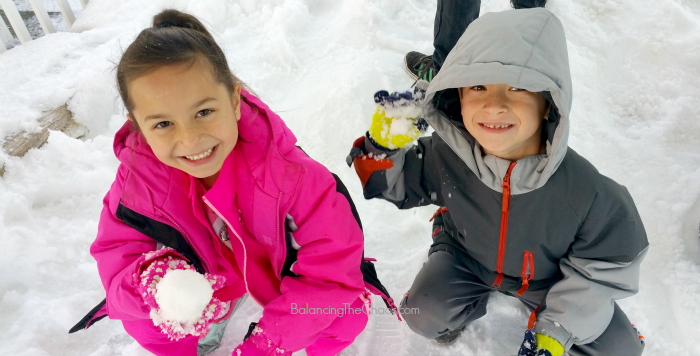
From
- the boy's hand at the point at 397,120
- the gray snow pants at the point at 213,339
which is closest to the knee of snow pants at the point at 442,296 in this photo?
the boy's hand at the point at 397,120

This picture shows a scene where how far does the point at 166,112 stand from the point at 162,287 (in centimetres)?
49

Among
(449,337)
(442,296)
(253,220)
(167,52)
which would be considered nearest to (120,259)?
(253,220)

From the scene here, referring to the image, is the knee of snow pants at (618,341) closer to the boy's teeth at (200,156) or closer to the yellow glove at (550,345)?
the yellow glove at (550,345)

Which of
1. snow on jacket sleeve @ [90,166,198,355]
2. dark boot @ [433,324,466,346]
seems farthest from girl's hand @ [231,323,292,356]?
dark boot @ [433,324,466,346]

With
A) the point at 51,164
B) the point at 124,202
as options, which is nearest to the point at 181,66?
the point at 124,202

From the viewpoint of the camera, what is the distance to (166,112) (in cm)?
111

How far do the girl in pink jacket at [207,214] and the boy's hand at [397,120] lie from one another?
0.75 ft

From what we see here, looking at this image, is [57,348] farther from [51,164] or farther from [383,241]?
[383,241]

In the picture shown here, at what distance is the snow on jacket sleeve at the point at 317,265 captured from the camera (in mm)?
1302

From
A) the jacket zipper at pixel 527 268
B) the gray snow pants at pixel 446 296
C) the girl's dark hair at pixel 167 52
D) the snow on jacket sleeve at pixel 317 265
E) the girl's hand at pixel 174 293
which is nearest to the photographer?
the girl's dark hair at pixel 167 52

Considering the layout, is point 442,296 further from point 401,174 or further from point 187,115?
point 187,115

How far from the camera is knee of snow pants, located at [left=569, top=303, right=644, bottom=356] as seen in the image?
1390mm

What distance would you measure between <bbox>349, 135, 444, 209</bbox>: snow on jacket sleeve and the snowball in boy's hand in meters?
0.63

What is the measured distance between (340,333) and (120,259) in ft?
2.54
